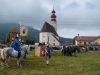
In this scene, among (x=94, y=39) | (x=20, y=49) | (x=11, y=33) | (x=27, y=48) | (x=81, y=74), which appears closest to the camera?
(x=81, y=74)

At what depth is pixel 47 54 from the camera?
17.5 m

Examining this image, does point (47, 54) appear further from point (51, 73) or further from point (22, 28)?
point (22, 28)

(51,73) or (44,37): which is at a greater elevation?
(44,37)

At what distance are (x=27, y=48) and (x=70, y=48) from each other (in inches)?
654

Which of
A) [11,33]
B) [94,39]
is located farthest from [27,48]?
[94,39]

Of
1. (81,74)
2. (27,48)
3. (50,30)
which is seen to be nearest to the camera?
(81,74)

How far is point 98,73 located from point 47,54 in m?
5.88

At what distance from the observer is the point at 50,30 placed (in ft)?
397

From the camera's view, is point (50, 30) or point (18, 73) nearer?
point (18, 73)

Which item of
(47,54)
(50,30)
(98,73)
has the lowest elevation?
(98,73)

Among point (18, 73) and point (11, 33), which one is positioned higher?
point (11, 33)

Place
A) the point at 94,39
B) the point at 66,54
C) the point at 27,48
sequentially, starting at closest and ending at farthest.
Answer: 1. the point at 27,48
2. the point at 66,54
3. the point at 94,39

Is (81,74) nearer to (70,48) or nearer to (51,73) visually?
(51,73)

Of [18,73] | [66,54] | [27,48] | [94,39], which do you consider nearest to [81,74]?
[18,73]
